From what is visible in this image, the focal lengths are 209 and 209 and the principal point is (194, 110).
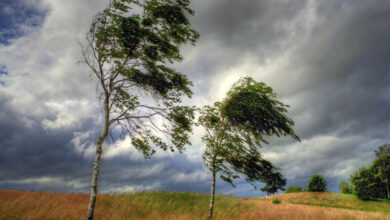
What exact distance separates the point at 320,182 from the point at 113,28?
45.7 m

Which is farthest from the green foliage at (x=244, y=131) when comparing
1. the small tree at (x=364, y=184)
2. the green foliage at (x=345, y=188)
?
the green foliage at (x=345, y=188)

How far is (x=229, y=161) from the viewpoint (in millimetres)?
12727

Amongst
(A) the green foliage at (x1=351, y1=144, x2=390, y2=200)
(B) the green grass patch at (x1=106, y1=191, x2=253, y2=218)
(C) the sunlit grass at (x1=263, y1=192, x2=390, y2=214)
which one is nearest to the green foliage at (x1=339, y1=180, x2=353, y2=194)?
(A) the green foliage at (x1=351, y1=144, x2=390, y2=200)

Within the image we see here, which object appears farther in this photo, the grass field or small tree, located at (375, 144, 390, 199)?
small tree, located at (375, 144, 390, 199)

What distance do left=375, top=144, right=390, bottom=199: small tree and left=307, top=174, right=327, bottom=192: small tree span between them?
12052 mm

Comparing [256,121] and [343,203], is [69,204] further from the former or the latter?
[343,203]

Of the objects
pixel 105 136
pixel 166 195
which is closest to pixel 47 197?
pixel 105 136

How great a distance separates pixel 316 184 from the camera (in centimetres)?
4088

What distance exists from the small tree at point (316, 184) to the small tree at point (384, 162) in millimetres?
12052

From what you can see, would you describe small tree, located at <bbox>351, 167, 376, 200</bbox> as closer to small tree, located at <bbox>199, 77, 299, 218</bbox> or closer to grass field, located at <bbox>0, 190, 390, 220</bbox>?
grass field, located at <bbox>0, 190, 390, 220</bbox>

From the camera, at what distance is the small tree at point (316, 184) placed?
1591 inches

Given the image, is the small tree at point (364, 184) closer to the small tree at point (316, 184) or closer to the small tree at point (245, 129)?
the small tree at point (316, 184)

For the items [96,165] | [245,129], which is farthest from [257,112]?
[96,165]

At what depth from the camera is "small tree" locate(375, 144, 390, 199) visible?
139ft
